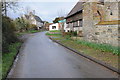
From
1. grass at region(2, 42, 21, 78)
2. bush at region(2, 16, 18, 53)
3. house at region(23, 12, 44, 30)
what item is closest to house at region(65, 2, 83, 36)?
bush at region(2, 16, 18, 53)

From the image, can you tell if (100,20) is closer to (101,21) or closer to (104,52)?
(101,21)

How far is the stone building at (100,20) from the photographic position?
1303 centimetres

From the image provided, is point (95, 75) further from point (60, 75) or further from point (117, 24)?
point (117, 24)

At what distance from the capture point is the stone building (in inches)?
513

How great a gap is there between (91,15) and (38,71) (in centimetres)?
1119

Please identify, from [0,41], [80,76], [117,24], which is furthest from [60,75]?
[117,24]

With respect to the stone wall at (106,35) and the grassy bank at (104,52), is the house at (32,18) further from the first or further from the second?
the grassy bank at (104,52)

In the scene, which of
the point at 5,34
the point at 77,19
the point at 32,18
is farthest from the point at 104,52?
the point at 32,18

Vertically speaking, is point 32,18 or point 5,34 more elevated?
point 32,18

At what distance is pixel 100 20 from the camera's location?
15.8 meters

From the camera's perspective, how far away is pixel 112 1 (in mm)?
15047

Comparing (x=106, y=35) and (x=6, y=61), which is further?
(x=106, y=35)

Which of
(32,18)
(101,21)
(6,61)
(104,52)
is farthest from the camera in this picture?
(32,18)

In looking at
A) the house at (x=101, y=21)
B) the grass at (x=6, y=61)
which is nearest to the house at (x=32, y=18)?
the house at (x=101, y=21)
